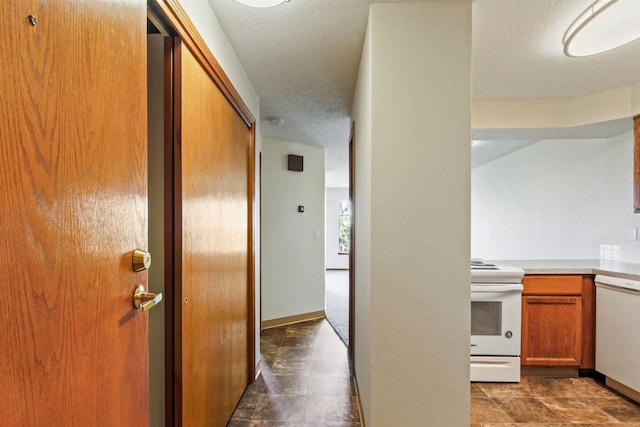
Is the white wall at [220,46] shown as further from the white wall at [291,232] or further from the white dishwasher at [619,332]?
the white dishwasher at [619,332]

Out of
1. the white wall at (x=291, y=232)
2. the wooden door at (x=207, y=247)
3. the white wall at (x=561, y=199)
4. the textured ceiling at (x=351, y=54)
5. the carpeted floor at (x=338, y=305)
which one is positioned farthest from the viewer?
the white wall at (x=291, y=232)

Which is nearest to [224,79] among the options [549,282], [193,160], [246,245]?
[193,160]

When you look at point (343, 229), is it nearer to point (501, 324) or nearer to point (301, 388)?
point (501, 324)

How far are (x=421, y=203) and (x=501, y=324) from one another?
1.60m

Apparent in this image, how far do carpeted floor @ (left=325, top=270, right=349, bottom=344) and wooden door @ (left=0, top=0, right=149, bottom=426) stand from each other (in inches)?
111

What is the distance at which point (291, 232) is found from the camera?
4.00 metres

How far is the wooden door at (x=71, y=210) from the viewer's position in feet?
1.69

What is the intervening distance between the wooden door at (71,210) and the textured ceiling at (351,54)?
94 cm

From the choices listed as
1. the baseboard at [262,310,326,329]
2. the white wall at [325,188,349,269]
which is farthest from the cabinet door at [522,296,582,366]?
the white wall at [325,188,349,269]

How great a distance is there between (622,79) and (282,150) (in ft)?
10.2

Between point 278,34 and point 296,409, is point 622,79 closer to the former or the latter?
point 278,34

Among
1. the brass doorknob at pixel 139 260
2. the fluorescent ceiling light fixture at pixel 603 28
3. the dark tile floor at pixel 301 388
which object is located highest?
the fluorescent ceiling light fixture at pixel 603 28

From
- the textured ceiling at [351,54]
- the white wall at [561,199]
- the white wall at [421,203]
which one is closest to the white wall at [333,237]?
the white wall at [561,199]

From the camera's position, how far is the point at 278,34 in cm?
177
